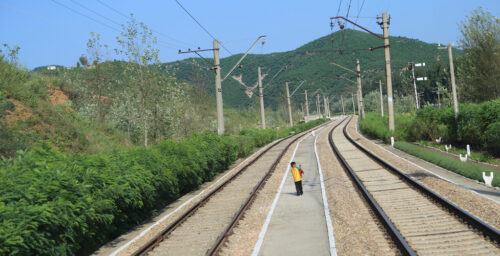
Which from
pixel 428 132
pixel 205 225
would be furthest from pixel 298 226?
pixel 428 132

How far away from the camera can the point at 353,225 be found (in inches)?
403

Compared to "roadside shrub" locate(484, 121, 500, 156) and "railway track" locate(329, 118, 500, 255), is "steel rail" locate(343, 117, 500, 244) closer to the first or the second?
"railway track" locate(329, 118, 500, 255)

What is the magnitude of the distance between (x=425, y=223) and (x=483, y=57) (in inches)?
1526

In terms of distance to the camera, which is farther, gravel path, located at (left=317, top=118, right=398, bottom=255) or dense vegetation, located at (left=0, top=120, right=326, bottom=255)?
gravel path, located at (left=317, top=118, right=398, bottom=255)

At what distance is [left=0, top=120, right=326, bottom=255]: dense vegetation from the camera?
24.6ft

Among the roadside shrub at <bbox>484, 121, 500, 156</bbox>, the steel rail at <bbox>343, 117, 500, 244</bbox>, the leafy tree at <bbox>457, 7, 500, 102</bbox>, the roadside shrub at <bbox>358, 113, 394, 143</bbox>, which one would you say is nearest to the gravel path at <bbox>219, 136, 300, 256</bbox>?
the steel rail at <bbox>343, 117, 500, 244</bbox>

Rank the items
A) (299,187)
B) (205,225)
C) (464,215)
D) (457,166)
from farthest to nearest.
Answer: (457,166), (299,187), (205,225), (464,215)

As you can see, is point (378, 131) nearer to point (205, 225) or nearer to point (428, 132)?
point (428, 132)

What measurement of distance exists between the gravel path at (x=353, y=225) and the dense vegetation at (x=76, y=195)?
5492 mm

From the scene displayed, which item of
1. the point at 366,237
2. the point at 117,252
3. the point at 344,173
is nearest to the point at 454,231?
the point at 366,237

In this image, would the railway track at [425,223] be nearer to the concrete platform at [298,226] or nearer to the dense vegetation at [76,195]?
the concrete platform at [298,226]

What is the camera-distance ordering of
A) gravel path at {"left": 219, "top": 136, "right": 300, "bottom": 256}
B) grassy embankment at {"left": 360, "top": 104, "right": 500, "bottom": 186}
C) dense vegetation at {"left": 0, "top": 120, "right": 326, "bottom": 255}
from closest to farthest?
dense vegetation at {"left": 0, "top": 120, "right": 326, "bottom": 255} → gravel path at {"left": 219, "top": 136, "right": 300, "bottom": 256} → grassy embankment at {"left": 360, "top": 104, "right": 500, "bottom": 186}

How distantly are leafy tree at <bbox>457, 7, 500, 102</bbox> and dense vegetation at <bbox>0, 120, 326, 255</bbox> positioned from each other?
3696cm

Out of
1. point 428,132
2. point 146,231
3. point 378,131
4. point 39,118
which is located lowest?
point 146,231
